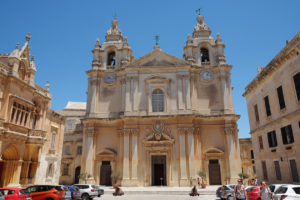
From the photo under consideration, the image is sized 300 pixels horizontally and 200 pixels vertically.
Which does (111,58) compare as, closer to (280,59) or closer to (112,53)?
(112,53)

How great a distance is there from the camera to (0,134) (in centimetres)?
1598

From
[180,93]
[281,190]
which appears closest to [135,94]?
[180,93]

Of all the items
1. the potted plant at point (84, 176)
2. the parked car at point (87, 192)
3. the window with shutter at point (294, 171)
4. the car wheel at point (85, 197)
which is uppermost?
the window with shutter at point (294, 171)

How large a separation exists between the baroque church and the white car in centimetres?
1346

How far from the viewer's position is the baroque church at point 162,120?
Answer: 24078 millimetres

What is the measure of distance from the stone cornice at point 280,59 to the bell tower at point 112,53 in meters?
15.1

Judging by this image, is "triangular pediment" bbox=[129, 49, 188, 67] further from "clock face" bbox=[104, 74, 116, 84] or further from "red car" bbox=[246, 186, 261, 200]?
"red car" bbox=[246, 186, 261, 200]

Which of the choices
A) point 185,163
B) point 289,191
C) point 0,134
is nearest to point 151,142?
point 185,163

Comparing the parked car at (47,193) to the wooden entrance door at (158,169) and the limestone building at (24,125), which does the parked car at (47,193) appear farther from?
the wooden entrance door at (158,169)

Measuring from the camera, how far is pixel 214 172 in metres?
24.3

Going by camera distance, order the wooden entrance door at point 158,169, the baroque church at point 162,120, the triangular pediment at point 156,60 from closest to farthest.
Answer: the baroque church at point 162,120, the wooden entrance door at point 158,169, the triangular pediment at point 156,60

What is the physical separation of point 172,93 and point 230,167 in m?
9.90

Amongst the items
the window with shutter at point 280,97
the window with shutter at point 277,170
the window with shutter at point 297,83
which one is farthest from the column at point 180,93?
the window with shutter at point 297,83

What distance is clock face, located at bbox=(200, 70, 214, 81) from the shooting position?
89.9 feet
